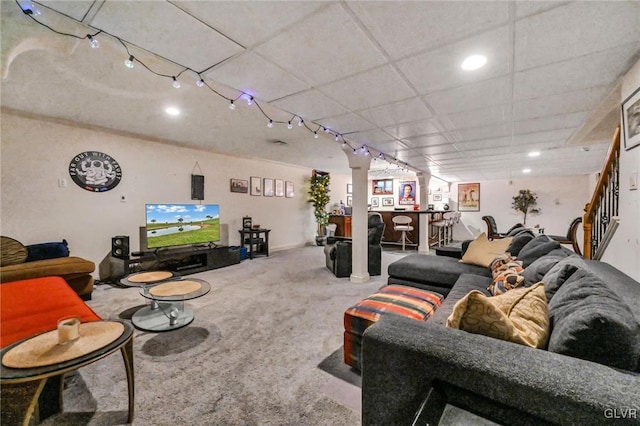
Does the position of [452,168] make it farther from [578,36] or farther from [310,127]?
[578,36]

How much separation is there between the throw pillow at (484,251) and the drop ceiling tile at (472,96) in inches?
62.0

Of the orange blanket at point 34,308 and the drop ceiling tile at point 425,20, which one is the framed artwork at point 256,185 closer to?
the orange blanket at point 34,308

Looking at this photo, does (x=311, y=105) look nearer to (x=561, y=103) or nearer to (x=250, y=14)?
(x=250, y=14)

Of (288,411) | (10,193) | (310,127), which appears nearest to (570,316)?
(288,411)

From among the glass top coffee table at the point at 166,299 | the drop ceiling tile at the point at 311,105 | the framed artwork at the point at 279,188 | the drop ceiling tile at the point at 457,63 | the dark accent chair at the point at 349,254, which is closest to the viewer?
the drop ceiling tile at the point at 457,63

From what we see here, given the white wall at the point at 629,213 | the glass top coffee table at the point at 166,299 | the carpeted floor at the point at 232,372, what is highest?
the white wall at the point at 629,213

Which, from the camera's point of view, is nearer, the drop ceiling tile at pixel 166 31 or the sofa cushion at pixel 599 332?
the sofa cushion at pixel 599 332

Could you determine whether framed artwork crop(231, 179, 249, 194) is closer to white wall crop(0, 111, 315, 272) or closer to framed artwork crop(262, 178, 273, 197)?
white wall crop(0, 111, 315, 272)

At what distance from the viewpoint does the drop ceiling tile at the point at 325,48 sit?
1486 mm

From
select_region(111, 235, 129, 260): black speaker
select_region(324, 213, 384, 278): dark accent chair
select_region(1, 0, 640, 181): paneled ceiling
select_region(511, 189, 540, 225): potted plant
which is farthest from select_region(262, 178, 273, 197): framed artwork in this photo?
select_region(511, 189, 540, 225): potted plant

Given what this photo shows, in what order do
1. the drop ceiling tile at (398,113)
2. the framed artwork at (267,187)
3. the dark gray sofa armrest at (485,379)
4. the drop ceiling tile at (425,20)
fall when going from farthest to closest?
the framed artwork at (267,187), the drop ceiling tile at (398,113), the drop ceiling tile at (425,20), the dark gray sofa armrest at (485,379)

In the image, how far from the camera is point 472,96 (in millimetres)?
2443

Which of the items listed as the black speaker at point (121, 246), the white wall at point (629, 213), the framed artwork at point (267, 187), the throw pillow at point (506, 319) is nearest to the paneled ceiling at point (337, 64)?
the white wall at point (629, 213)

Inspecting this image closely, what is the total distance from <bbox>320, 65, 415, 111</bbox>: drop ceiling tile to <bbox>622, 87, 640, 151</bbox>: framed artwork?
57.6 inches
